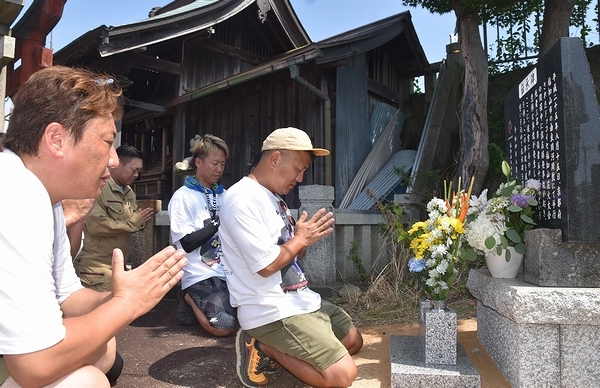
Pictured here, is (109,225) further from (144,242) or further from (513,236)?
(513,236)

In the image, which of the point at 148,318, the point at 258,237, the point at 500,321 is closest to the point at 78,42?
the point at 148,318

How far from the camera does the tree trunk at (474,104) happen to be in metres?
6.96

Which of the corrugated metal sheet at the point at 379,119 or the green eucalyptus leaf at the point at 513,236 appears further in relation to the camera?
the corrugated metal sheet at the point at 379,119

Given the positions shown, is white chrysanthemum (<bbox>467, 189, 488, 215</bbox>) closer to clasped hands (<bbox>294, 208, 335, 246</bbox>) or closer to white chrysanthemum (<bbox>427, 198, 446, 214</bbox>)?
white chrysanthemum (<bbox>427, 198, 446, 214</bbox>)

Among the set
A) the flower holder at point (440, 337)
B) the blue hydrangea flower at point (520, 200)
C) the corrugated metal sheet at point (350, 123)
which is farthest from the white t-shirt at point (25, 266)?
the corrugated metal sheet at point (350, 123)

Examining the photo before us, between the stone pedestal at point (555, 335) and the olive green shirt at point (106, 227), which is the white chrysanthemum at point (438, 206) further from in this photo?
the olive green shirt at point (106, 227)

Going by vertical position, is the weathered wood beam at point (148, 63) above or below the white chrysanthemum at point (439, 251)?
above

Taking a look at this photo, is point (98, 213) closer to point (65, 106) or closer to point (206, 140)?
point (206, 140)

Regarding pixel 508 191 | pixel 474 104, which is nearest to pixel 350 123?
pixel 474 104

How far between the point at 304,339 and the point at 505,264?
1.56 meters

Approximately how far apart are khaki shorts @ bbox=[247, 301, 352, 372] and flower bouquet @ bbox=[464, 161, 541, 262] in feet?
4.08

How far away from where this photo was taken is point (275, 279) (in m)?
3.06

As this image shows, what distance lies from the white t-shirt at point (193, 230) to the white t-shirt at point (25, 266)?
123 inches

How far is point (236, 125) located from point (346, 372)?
25.7ft
